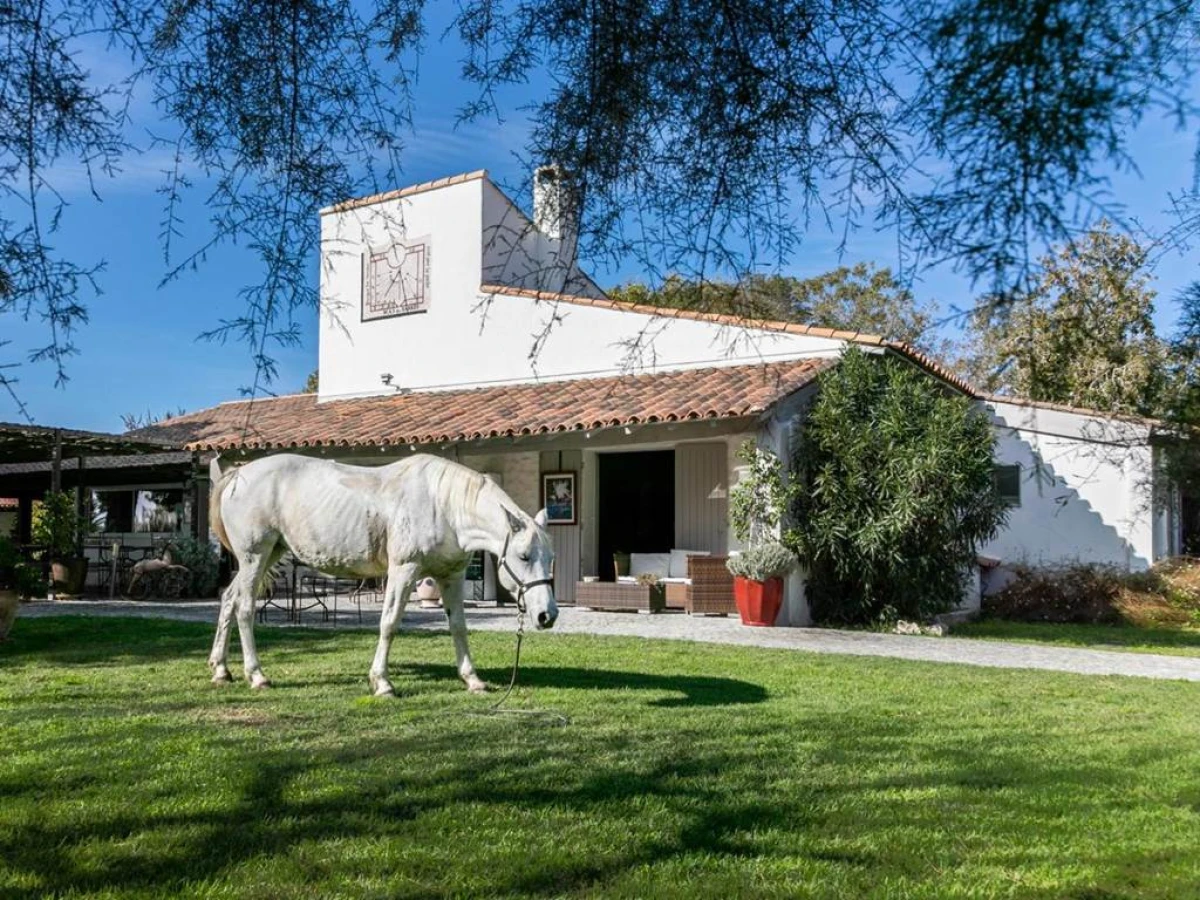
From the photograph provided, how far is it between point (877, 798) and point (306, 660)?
613 centimetres

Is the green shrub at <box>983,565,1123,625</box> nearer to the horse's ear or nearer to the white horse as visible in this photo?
the white horse

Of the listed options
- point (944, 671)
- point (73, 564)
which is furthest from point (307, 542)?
point (73, 564)

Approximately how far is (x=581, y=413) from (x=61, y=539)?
9.65 metres

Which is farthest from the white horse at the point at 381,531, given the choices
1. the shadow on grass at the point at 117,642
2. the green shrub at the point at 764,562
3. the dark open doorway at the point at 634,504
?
the dark open doorway at the point at 634,504

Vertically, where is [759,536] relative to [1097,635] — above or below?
above

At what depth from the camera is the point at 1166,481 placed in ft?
15.4

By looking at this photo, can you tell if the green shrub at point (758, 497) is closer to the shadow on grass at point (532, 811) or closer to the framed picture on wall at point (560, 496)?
the framed picture on wall at point (560, 496)

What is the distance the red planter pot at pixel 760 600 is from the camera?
13.3m

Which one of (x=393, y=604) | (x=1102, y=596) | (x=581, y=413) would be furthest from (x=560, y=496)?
(x=393, y=604)

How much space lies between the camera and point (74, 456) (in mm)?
20906

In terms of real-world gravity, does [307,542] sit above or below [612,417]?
below

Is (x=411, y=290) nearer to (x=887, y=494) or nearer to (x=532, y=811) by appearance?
(x=887, y=494)

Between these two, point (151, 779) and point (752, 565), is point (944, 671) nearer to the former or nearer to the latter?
point (752, 565)

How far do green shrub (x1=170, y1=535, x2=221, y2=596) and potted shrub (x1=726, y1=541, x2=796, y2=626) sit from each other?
10.2m
